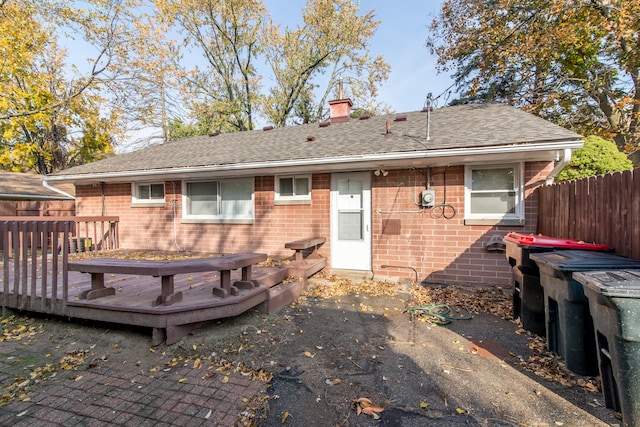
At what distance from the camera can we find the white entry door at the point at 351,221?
6.81 metres

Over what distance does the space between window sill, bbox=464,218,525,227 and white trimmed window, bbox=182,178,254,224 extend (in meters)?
5.14

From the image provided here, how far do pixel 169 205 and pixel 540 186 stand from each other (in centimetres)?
894

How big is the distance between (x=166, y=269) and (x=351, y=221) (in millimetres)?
4426

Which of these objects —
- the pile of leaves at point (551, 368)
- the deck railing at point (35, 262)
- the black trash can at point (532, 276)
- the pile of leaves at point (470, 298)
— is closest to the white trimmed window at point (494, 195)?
the pile of leaves at point (470, 298)

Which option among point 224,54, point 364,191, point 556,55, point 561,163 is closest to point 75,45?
→ point 224,54

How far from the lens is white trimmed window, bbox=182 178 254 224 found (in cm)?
785

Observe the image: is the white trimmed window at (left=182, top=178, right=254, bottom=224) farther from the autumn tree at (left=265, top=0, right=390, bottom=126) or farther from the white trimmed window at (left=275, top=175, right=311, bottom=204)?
the autumn tree at (left=265, top=0, right=390, bottom=126)

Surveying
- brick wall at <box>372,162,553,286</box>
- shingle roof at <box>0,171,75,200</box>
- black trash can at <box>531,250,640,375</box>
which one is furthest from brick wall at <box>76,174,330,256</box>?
shingle roof at <box>0,171,75,200</box>

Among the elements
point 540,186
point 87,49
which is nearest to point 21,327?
point 540,186

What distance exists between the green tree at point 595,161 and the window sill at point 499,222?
1852 mm

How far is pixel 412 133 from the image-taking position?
22.8 ft

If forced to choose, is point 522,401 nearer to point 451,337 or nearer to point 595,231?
point 451,337

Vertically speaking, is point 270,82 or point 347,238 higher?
point 270,82

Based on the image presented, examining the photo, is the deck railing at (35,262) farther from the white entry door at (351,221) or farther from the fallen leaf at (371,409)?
the white entry door at (351,221)
